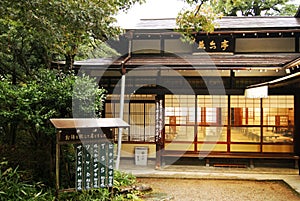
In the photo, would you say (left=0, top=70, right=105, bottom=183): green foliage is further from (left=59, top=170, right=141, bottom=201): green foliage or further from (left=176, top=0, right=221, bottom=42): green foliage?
A: (left=176, top=0, right=221, bottom=42): green foliage

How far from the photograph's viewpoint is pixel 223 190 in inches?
302

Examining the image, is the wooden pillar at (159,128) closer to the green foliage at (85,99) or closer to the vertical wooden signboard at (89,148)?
the green foliage at (85,99)

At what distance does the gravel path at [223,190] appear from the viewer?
23.2 ft

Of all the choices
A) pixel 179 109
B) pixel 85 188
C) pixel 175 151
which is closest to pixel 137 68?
pixel 179 109

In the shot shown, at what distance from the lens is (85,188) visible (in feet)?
19.0

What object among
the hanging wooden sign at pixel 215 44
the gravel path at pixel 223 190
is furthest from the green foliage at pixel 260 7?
the gravel path at pixel 223 190

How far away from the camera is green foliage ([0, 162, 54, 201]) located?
5.55 meters

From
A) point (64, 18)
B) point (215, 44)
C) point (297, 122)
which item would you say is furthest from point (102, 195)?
point (297, 122)

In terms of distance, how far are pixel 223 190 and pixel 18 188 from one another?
435cm

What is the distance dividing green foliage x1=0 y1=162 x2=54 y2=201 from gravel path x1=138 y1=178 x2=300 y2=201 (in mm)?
2625

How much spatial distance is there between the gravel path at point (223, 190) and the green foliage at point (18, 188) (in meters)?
2.63

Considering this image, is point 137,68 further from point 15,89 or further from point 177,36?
point 15,89

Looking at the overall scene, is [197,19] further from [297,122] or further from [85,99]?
[297,122]

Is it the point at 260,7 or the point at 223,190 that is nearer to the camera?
the point at 223,190
